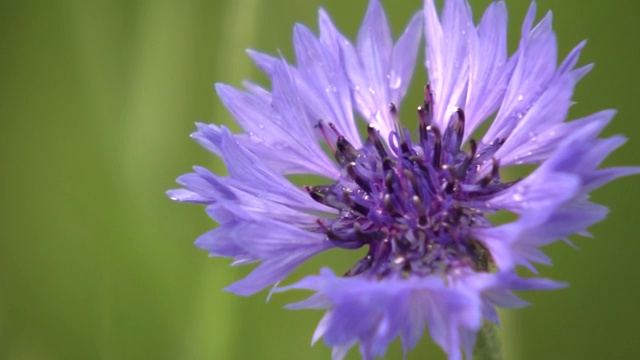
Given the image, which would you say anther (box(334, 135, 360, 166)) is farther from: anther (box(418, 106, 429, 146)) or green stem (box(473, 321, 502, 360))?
green stem (box(473, 321, 502, 360))

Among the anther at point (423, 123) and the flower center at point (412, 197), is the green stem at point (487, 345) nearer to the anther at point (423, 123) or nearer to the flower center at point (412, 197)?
the flower center at point (412, 197)

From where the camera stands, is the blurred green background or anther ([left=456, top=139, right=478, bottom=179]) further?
the blurred green background

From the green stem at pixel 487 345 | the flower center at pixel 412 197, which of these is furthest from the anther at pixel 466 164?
the green stem at pixel 487 345

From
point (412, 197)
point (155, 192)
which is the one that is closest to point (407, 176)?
point (412, 197)

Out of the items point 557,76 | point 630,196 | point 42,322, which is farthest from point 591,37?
point 42,322

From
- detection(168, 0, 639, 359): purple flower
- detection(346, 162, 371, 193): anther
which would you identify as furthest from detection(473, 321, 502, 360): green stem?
detection(346, 162, 371, 193): anther
